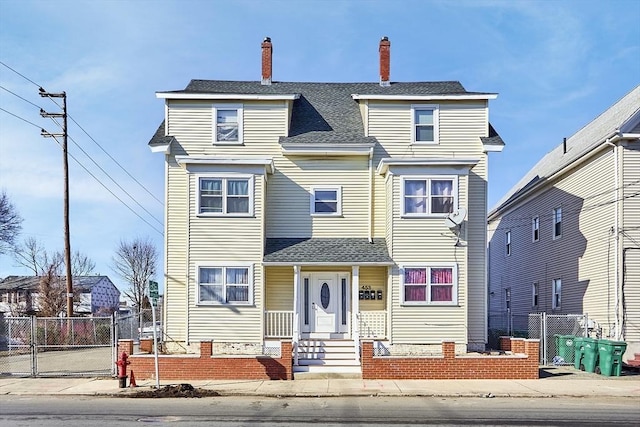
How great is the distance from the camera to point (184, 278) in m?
21.6

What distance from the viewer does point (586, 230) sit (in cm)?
2416

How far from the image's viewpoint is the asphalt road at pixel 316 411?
12219 millimetres

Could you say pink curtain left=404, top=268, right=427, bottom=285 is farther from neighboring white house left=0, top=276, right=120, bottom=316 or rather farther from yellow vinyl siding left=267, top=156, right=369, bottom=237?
neighboring white house left=0, top=276, right=120, bottom=316

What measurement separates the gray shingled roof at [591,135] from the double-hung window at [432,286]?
281 inches

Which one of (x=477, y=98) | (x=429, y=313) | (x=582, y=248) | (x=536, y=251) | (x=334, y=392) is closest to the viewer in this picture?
(x=334, y=392)

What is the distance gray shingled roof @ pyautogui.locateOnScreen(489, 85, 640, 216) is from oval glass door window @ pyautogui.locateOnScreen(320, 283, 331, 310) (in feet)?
34.0

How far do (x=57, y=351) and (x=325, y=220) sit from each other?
48.9 feet

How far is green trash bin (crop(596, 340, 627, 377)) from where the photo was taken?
62.0 ft

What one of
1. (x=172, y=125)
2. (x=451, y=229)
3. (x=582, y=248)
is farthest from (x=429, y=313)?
(x=172, y=125)

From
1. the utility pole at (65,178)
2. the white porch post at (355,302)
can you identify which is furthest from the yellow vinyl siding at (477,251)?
the utility pole at (65,178)

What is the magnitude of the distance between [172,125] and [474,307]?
11.8 meters

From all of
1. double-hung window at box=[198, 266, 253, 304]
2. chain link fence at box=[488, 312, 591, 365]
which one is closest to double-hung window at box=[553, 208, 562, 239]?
chain link fence at box=[488, 312, 591, 365]

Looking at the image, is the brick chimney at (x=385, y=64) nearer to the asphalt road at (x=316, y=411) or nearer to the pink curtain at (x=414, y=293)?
the pink curtain at (x=414, y=293)

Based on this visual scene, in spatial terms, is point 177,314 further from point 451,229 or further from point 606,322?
point 606,322
